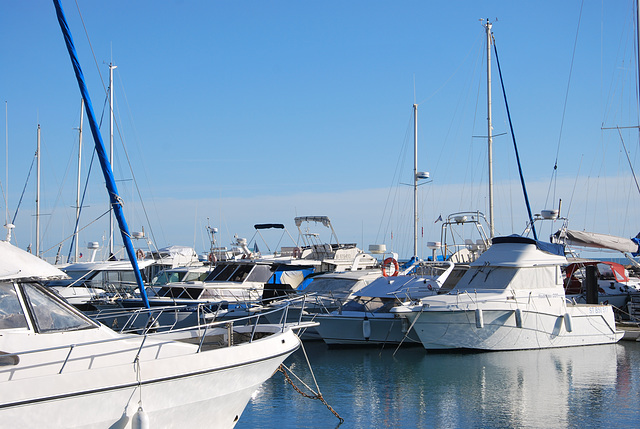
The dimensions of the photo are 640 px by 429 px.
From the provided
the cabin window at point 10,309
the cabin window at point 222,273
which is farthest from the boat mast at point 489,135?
the cabin window at point 10,309

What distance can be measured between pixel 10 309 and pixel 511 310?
1381cm

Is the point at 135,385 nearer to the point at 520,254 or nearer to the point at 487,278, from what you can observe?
the point at 487,278

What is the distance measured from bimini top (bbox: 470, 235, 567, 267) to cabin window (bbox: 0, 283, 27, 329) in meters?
14.3

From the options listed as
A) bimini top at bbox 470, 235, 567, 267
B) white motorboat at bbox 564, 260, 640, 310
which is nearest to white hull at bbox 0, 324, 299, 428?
bimini top at bbox 470, 235, 567, 267

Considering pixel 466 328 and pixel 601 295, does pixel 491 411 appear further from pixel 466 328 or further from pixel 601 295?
pixel 601 295

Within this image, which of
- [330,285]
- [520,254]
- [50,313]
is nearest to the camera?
[50,313]

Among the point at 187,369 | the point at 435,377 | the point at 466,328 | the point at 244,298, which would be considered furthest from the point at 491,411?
the point at 244,298

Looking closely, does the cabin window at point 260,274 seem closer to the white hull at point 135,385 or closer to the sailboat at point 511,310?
the sailboat at point 511,310

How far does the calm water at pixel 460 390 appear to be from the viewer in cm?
1227

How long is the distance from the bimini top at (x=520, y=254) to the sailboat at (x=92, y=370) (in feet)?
38.0

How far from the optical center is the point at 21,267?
8555 millimetres

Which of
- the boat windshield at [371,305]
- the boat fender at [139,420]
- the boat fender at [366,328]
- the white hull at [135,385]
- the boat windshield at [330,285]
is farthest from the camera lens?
the boat windshield at [330,285]

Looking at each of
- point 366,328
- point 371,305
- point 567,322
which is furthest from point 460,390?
point 567,322

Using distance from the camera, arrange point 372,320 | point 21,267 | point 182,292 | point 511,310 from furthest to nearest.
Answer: point 182,292 → point 372,320 → point 511,310 → point 21,267
